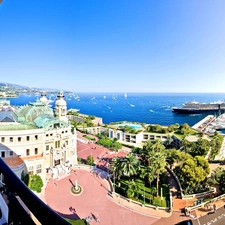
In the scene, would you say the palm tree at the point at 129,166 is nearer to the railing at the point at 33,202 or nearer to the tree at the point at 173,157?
the tree at the point at 173,157

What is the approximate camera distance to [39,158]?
2370 centimetres

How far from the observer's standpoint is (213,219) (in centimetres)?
1658

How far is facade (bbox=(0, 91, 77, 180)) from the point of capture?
72.2ft

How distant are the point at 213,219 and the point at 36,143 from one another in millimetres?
20029

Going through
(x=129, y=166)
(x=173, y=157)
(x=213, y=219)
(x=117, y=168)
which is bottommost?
(x=213, y=219)

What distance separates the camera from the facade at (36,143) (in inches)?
867

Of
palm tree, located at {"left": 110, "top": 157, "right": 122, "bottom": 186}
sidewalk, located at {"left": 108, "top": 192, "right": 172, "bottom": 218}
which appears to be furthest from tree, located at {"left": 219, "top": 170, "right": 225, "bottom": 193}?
palm tree, located at {"left": 110, "top": 157, "right": 122, "bottom": 186}

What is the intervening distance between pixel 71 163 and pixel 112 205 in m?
10.8

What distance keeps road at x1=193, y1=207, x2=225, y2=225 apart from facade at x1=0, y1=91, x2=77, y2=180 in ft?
54.4

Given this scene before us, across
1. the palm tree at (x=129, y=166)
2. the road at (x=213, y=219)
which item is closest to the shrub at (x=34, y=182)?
the palm tree at (x=129, y=166)

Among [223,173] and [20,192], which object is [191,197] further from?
[20,192]

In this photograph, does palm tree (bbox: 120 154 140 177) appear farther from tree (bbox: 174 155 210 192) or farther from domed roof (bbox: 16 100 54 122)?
domed roof (bbox: 16 100 54 122)

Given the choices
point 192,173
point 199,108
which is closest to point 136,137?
point 192,173

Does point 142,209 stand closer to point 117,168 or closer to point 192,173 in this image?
point 117,168
